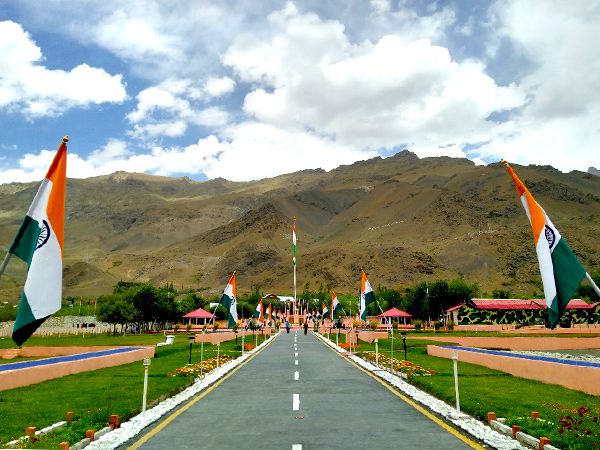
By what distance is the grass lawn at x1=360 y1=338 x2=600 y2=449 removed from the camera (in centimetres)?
893

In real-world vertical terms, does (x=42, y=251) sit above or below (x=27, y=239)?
below

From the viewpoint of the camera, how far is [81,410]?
39.3 ft

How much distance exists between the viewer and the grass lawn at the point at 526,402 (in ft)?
29.3

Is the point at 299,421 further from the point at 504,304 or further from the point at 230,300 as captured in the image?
the point at 504,304

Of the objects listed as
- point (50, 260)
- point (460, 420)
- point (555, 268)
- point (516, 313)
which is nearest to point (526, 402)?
point (460, 420)

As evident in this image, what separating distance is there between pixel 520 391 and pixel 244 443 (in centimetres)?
1008

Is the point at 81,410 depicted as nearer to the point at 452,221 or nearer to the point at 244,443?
the point at 244,443

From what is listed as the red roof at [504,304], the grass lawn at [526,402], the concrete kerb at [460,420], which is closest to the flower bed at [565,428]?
the grass lawn at [526,402]

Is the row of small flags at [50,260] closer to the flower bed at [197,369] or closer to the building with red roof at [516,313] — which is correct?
the flower bed at [197,369]

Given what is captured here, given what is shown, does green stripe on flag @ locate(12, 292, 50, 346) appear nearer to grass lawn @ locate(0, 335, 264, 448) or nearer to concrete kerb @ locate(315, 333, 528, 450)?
grass lawn @ locate(0, 335, 264, 448)

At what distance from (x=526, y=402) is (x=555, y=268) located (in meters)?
5.78

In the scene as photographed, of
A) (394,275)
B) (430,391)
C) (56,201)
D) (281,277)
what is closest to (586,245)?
(394,275)

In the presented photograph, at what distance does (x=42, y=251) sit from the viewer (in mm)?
7672

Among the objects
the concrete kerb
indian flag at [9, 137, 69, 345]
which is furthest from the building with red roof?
indian flag at [9, 137, 69, 345]
